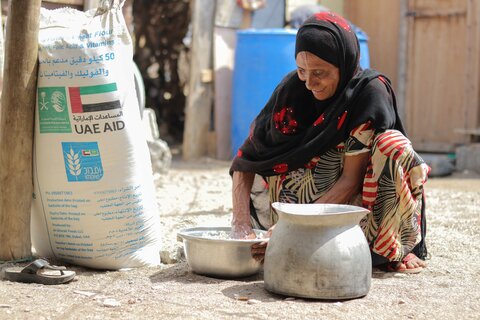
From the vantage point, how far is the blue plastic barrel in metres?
7.26

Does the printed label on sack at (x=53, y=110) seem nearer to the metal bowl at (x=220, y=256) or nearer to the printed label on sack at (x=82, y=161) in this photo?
the printed label on sack at (x=82, y=161)

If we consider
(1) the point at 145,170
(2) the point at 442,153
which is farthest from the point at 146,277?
(2) the point at 442,153

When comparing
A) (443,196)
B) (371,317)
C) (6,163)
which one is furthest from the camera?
(443,196)

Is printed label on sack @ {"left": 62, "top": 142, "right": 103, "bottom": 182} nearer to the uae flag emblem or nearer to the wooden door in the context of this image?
the uae flag emblem

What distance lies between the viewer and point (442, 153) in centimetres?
780

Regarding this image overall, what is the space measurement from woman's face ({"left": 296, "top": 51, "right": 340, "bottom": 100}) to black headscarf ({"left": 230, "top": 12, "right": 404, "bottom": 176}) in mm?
24

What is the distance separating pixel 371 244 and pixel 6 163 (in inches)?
59.6

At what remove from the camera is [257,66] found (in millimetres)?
7383

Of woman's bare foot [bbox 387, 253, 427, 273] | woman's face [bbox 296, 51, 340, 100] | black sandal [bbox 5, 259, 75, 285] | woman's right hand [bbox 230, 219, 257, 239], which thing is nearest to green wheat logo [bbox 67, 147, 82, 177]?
black sandal [bbox 5, 259, 75, 285]

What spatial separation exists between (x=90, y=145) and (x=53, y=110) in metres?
0.21

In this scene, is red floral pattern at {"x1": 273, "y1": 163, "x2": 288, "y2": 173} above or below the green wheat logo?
below

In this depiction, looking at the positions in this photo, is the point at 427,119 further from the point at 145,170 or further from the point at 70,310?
the point at 70,310

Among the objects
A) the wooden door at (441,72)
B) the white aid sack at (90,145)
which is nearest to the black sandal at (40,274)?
the white aid sack at (90,145)

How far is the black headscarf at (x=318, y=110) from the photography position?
3.41m
